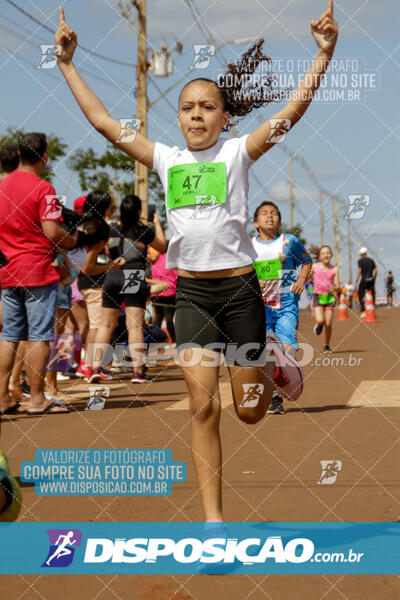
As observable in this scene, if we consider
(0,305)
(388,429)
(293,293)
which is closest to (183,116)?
(388,429)

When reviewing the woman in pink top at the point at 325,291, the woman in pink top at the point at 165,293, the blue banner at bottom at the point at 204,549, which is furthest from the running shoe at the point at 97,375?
the blue banner at bottom at the point at 204,549

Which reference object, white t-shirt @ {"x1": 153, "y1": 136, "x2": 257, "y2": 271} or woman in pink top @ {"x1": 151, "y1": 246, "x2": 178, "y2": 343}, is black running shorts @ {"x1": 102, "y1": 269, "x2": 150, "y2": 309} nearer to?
woman in pink top @ {"x1": 151, "y1": 246, "x2": 178, "y2": 343}

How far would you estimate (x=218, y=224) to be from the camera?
12.2ft

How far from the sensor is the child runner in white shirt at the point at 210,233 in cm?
364

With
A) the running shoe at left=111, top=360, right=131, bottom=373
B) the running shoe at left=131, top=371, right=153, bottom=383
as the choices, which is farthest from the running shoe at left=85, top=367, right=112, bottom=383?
the running shoe at left=111, top=360, right=131, bottom=373

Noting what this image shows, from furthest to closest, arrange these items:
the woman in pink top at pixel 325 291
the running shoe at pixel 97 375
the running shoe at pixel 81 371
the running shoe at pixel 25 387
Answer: the woman in pink top at pixel 325 291
the running shoe at pixel 81 371
the running shoe at pixel 97 375
the running shoe at pixel 25 387

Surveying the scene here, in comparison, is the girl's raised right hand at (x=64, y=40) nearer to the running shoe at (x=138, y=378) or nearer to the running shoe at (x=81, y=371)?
the running shoe at (x=138, y=378)

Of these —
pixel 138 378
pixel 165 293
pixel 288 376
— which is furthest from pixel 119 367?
pixel 288 376

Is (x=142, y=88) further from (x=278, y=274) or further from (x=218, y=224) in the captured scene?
(x=218, y=224)

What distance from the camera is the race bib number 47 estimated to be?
3.70 meters

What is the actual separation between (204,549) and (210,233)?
128 centimetres

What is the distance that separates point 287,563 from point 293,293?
4201 mm

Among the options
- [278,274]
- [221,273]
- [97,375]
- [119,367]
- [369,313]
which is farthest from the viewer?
[369,313]

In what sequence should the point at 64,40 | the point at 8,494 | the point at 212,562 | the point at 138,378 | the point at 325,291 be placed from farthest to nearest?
the point at 325,291
the point at 138,378
the point at 64,40
the point at 212,562
the point at 8,494
